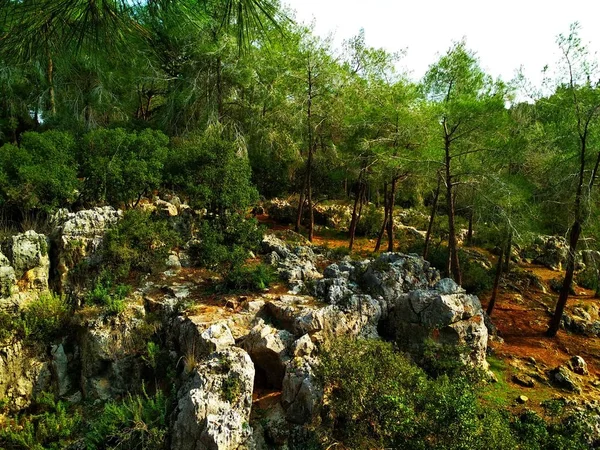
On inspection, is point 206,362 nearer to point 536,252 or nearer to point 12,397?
point 12,397

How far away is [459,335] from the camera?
31.3 ft

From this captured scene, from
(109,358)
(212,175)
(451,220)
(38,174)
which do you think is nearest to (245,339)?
(109,358)

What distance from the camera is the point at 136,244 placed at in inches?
434

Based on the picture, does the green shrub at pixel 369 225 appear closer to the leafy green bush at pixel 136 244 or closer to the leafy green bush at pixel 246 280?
the leafy green bush at pixel 246 280

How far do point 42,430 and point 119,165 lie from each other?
25.9ft

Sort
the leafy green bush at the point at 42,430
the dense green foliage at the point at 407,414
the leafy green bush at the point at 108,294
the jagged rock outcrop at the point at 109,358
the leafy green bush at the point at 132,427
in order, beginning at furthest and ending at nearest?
the leafy green bush at the point at 108,294 < the jagged rock outcrop at the point at 109,358 < the leafy green bush at the point at 42,430 < the leafy green bush at the point at 132,427 < the dense green foliage at the point at 407,414

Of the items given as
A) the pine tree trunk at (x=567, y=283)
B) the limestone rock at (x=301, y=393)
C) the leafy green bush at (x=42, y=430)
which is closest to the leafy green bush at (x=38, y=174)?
the leafy green bush at (x=42, y=430)

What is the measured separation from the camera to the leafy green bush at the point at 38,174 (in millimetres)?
11375

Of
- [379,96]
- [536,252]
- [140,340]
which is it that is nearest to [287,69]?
[379,96]

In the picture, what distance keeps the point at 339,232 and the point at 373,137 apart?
307 inches

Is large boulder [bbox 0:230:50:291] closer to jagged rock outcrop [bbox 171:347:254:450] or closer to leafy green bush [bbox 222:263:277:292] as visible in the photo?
leafy green bush [bbox 222:263:277:292]

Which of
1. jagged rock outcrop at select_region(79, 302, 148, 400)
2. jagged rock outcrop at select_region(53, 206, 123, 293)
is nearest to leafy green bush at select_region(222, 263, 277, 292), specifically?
jagged rock outcrop at select_region(79, 302, 148, 400)

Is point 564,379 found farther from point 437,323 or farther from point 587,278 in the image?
point 587,278

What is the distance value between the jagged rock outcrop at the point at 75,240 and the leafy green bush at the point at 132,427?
4690 mm
